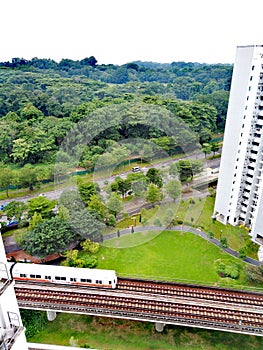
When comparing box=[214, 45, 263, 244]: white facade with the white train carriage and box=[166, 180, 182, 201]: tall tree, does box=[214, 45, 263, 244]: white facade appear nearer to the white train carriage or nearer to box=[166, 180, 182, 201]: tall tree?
box=[166, 180, 182, 201]: tall tree

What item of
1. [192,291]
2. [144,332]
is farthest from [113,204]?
[144,332]

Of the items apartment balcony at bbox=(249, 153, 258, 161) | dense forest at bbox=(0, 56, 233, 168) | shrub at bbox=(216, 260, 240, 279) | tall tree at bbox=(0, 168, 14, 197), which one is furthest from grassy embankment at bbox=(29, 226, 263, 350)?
dense forest at bbox=(0, 56, 233, 168)

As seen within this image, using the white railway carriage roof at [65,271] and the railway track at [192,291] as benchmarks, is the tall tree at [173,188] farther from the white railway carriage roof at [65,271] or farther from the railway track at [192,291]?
the white railway carriage roof at [65,271]

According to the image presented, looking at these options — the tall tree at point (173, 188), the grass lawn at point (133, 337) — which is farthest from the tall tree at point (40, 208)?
the tall tree at point (173, 188)

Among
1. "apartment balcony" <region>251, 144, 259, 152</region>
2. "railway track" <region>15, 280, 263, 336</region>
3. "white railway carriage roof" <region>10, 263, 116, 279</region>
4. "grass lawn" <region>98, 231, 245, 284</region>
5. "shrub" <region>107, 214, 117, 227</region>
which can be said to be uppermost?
"apartment balcony" <region>251, 144, 259, 152</region>

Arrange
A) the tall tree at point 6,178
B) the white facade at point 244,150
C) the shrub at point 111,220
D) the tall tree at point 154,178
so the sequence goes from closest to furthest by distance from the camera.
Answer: the white facade at point 244,150 → the shrub at point 111,220 → the tall tree at point 154,178 → the tall tree at point 6,178

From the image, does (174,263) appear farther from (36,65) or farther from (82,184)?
(36,65)

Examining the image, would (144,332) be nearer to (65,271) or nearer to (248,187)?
(65,271)

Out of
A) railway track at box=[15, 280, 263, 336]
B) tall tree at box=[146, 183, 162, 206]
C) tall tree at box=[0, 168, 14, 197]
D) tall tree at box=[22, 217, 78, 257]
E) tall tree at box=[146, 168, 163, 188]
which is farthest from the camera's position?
tall tree at box=[0, 168, 14, 197]
